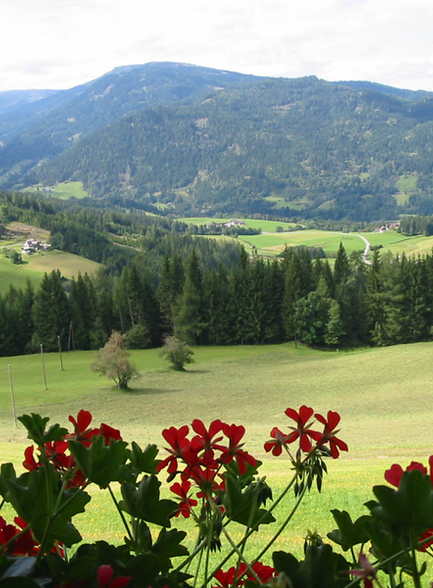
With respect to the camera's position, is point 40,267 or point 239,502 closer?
point 239,502

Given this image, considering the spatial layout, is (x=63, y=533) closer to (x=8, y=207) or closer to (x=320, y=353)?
(x=320, y=353)

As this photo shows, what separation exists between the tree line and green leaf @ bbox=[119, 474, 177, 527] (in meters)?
55.5

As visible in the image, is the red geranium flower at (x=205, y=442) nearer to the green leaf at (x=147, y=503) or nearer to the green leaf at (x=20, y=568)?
the green leaf at (x=147, y=503)

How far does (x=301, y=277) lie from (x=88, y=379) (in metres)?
27.1

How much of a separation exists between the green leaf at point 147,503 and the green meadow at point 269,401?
19.8 ft

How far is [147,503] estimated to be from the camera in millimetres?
1554

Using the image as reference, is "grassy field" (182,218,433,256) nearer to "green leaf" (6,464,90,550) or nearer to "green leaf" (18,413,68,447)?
"green leaf" (18,413,68,447)

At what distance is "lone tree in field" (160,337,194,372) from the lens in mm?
44500

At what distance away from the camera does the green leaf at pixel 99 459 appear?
4.10 feet

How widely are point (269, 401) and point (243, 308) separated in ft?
92.3

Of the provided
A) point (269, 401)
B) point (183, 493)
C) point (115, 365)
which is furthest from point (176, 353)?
point (183, 493)

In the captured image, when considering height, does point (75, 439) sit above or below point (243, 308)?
above

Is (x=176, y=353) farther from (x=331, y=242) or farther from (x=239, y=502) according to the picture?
(x=331, y=242)

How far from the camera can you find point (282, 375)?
4216 cm
